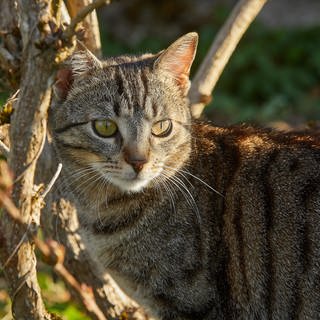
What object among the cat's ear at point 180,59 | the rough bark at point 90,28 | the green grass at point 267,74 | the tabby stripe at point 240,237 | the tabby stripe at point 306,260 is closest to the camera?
the tabby stripe at point 306,260

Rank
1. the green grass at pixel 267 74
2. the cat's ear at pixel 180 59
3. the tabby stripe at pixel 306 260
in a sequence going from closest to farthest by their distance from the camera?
the tabby stripe at pixel 306 260 → the cat's ear at pixel 180 59 → the green grass at pixel 267 74

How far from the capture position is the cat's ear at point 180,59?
399cm

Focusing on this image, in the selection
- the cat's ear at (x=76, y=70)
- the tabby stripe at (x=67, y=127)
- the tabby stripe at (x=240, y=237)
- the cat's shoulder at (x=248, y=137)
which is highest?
the cat's ear at (x=76, y=70)

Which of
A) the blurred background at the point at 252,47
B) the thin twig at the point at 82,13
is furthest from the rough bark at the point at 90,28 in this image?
the blurred background at the point at 252,47

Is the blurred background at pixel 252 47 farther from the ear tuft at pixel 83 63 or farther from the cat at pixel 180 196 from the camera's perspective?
the ear tuft at pixel 83 63

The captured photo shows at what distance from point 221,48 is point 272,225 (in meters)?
1.37

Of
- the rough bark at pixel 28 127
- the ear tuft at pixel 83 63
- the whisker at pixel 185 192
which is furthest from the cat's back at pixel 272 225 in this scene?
the rough bark at pixel 28 127

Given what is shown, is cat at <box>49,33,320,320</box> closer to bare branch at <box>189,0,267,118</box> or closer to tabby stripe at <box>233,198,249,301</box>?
tabby stripe at <box>233,198,249,301</box>

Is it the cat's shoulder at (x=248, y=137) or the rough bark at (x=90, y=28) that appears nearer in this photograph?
the cat's shoulder at (x=248, y=137)

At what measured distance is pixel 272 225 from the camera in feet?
12.4

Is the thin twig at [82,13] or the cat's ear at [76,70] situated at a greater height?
the thin twig at [82,13]

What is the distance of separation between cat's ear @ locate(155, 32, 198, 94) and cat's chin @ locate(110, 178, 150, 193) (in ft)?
2.28

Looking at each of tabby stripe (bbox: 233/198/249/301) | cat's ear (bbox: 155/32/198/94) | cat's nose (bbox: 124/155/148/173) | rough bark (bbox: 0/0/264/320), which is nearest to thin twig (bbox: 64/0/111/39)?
rough bark (bbox: 0/0/264/320)

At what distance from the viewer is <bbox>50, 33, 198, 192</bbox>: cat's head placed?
373 centimetres
